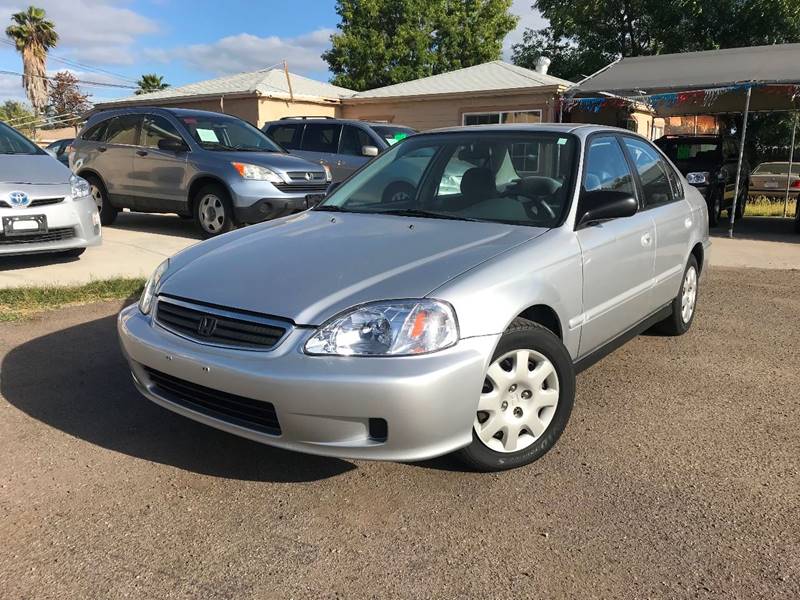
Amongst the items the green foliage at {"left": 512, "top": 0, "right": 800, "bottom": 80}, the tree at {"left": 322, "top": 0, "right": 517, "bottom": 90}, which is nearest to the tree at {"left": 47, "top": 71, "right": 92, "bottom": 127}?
the tree at {"left": 322, "top": 0, "right": 517, "bottom": 90}

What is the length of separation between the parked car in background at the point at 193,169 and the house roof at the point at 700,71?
661 centimetres

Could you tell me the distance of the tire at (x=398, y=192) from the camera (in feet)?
13.3

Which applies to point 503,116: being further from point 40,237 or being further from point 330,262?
point 330,262

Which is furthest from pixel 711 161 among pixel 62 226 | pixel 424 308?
pixel 424 308

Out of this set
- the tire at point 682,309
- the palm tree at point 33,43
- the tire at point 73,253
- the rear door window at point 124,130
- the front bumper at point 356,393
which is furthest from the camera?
the palm tree at point 33,43

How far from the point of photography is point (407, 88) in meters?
20.5

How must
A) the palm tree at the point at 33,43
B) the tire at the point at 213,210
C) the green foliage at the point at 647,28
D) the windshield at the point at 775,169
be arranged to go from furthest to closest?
the palm tree at the point at 33,43 → the green foliage at the point at 647,28 → the windshield at the point at 775,169 → the tire at the point at 213,210

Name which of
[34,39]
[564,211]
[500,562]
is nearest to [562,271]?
[564,211]

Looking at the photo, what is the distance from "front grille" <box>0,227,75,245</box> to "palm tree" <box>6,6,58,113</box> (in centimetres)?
3963

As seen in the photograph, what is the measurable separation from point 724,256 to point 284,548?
28.7 ft

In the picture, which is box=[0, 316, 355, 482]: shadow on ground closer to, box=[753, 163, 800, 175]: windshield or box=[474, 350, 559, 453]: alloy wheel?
box=[474, 350, 559, 453]: alloy wheel

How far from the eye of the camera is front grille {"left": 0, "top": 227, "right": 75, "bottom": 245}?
6312 millimetres

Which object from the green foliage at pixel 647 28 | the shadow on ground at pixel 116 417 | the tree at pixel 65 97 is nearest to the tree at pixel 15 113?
the tree at pixel 65 97

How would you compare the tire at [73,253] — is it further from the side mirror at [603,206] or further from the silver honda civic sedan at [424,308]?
the side mirror at [603,206]
